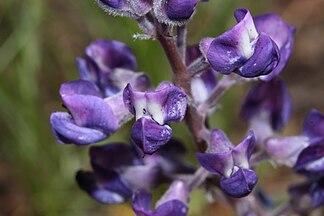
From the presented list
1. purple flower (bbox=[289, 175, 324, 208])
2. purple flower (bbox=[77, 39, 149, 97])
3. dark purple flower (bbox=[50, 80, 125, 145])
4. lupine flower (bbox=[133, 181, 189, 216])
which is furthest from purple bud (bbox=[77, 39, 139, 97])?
purple flower (bbox=[289, 175, 324, 208])

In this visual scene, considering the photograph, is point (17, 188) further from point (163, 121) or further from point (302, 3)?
point (163, 121)

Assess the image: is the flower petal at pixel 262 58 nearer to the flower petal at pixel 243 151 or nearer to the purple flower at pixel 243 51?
the purple flower at pixel 243 51

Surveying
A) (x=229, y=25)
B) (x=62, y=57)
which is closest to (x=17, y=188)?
(x=62, y=57)

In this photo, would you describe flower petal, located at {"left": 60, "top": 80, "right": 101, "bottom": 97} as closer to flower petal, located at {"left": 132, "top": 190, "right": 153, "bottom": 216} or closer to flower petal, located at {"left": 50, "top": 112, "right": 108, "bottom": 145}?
flower petal, located at {"left": 50, "top": 112, "right": 108, "bottom": 145}

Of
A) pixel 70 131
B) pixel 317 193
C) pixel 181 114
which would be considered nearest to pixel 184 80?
pixel 181 114

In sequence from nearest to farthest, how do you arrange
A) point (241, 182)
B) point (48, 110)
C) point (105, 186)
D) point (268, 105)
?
point (241, 182) < point (105, 186) < point (268, 105) < point (48, 110)

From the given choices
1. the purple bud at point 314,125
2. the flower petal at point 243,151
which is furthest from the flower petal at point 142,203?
the purple bud at point 314,125

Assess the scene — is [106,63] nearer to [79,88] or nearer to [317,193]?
[79,88]
